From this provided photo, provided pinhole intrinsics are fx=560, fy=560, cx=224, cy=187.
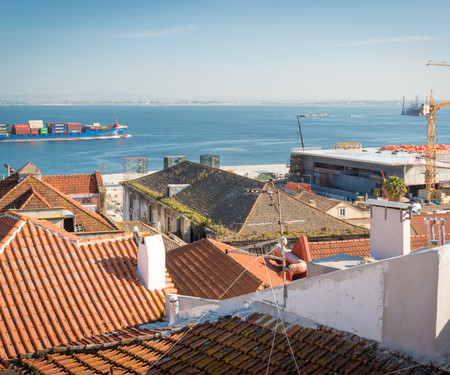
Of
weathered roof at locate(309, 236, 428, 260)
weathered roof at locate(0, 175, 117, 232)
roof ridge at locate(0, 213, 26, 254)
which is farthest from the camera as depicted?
weathered roof at locate(0, 175, 117, 232)

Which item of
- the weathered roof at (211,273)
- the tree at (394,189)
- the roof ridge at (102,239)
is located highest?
the roof ridge at (102,239)

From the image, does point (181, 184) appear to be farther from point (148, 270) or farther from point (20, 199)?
point (148, 270)

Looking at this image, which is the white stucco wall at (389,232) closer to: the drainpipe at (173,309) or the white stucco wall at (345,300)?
the white stucco wall at (345,300)

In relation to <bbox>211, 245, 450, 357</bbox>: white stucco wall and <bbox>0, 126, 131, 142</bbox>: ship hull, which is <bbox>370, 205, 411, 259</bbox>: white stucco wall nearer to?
<bbox>211, 245, 450, 357</bbox>: white stucco wall

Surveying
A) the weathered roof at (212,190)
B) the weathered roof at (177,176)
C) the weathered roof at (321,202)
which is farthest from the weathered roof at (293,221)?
the weathered roof at (177,176)

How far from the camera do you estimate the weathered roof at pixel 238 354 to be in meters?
5.61

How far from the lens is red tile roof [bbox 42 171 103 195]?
2923cm

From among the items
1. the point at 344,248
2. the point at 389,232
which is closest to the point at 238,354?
the point at 389,232

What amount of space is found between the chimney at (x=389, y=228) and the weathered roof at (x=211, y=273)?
19.4 ft

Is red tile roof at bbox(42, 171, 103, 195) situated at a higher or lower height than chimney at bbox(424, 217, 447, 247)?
lower

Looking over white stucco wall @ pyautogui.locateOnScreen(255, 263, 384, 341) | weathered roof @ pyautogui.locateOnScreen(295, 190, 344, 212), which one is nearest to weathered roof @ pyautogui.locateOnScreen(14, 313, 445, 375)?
white stucco wall @ pyautogui.locateOnScreen(255, 263, 384, 341)

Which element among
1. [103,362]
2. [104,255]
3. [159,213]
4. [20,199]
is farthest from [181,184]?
[103,362]

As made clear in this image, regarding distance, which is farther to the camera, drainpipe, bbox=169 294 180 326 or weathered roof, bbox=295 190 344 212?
weathered roof, bbox=295 190 344 212

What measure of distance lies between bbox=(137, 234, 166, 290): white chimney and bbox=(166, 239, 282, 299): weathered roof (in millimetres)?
3763
